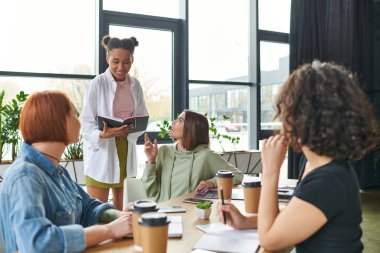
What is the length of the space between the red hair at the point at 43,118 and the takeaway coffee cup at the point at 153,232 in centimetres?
44

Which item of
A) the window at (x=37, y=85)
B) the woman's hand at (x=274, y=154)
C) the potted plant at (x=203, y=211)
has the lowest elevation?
the potted plant at (x=203, y=211)

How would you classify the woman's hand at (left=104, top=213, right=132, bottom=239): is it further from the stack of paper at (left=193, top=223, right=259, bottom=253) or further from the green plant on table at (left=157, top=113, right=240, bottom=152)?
the green plant on table at (left=157, top=113, right=240, bottom=152)

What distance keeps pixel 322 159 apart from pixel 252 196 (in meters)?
0.57

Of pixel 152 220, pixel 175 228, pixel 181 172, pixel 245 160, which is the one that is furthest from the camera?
pixel 245 160

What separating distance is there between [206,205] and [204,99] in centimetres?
328

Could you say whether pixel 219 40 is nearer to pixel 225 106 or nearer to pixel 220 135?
pixel 225 106

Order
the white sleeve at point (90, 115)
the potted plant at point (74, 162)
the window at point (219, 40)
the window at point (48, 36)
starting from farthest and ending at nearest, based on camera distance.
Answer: the window at point (219, 40) → the window at point (48, 36) → the potted plant at point (74, 162) → the white sleeve at point (90, 115)

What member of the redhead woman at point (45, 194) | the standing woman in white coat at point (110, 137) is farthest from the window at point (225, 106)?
the redhead woman at point (45, 194)

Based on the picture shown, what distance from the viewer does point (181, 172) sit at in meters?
2.58

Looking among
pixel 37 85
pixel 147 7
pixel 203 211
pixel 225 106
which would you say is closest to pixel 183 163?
pixel 203 211

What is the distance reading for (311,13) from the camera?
541cm

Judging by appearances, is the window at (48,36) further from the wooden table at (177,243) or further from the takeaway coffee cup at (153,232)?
the takeaway coffee cup at (153,232)

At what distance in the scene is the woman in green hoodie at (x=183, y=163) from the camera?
254 cm

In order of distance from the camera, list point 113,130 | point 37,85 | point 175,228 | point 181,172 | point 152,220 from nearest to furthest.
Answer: point 152,220 < point 175,228 < point 181,172 < point 113,130 < point 37,85
